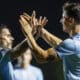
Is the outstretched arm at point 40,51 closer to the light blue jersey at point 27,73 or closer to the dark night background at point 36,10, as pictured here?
the light blue jersey at point 27,73

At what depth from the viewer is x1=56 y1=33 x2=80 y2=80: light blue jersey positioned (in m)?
2.62

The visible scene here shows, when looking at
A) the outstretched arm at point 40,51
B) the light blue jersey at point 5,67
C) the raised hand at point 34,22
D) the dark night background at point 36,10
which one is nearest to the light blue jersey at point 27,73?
the dark night background at point 36,10

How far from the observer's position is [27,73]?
169 inches

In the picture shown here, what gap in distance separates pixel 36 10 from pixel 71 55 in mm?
2253

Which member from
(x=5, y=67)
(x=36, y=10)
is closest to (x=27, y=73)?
(x=36, y=10)

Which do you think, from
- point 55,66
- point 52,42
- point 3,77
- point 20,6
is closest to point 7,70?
point 3,77

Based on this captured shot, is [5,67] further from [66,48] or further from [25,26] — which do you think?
[66,48]

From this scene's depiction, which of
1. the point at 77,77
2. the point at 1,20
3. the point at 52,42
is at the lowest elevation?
the point at 77,77

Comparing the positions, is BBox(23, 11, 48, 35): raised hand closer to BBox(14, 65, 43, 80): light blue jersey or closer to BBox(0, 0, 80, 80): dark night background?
BBox(14, 65, 43, 80): light blue jersey

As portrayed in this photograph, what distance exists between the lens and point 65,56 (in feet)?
8.72

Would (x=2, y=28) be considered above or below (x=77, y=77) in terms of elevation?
above

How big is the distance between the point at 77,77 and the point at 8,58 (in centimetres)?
53

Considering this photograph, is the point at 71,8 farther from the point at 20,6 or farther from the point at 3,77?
the point at 20,6

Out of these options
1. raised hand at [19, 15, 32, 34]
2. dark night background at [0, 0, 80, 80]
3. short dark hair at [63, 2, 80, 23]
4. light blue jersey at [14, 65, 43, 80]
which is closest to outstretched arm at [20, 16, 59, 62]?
raised hand at [19, 15, 32, 34]
